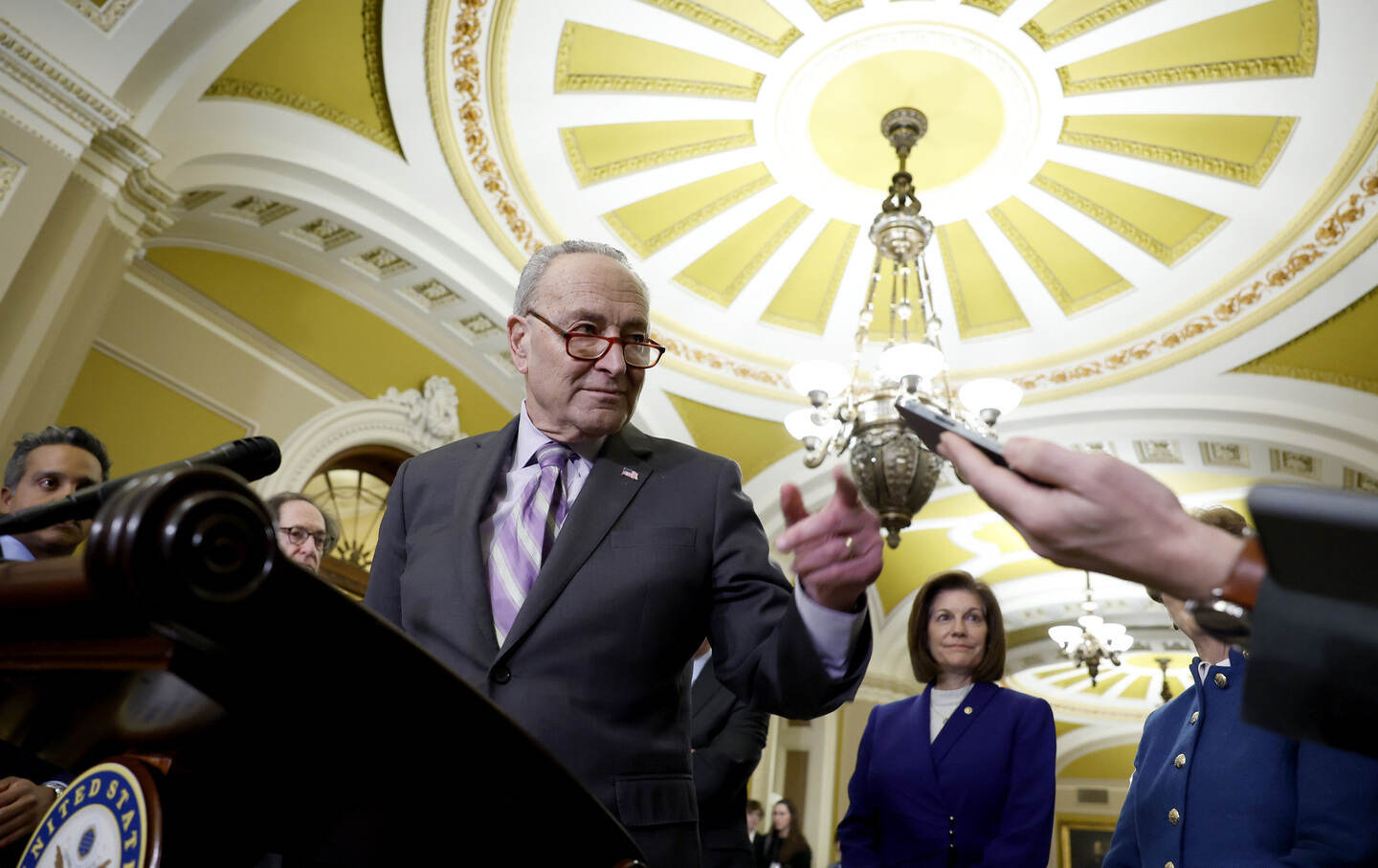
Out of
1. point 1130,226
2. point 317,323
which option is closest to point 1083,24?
point 1130,226

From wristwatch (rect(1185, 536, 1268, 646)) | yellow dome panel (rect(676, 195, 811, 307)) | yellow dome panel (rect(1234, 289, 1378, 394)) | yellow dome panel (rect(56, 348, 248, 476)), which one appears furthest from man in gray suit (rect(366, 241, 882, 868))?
yellow dome panel (rect(1234, 289, 1378, 394))

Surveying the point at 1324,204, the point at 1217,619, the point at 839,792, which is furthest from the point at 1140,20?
the point at 839,792

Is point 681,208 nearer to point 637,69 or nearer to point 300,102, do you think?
point 637,69

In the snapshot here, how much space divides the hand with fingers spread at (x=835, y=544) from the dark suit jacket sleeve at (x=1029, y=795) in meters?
1.59

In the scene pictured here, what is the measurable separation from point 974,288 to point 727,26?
9.50 ft

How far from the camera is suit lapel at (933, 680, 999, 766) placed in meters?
2.61

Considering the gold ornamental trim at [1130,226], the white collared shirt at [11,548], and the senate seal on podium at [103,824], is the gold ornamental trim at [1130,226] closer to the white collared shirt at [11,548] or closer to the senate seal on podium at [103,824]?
the white collared shirt at [11,548]

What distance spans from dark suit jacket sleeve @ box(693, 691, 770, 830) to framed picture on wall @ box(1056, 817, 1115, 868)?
61.2ft

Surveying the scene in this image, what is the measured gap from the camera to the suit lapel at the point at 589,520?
1.29 meters

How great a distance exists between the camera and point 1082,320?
7207 millimetres

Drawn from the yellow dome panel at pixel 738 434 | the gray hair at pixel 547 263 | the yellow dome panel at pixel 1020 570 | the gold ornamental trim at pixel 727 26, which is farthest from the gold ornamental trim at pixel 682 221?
the yellow dome panel at pixel 1020 570

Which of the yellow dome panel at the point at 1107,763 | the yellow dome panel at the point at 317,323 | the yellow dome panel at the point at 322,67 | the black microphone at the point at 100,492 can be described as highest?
the yellow dome panel at the point at 322,67

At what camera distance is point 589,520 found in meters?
1.39

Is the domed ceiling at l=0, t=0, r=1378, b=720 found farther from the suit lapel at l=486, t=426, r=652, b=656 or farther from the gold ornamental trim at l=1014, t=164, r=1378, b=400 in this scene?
the suit lapel at l=486, t=426, r=652, b=656
